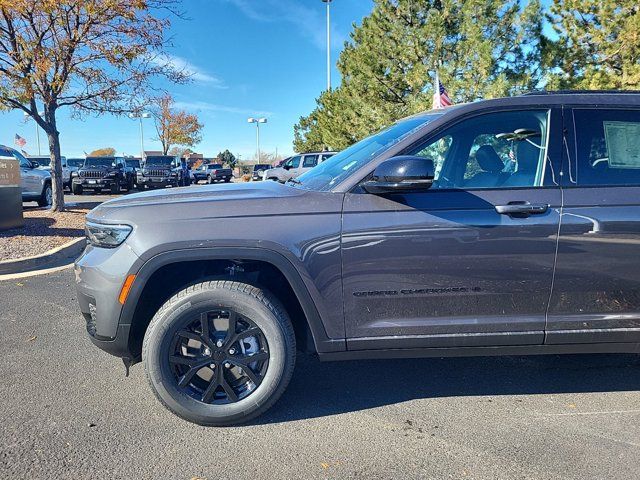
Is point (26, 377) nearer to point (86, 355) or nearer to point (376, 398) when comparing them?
point (86, 355)

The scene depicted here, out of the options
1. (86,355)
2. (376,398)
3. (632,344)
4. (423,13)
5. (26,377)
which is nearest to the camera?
(632,344)

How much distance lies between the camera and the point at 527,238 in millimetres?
2697

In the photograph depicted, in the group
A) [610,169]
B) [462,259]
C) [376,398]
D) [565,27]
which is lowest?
[376,398]

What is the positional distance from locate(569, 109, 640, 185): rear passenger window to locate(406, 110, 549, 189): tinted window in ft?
0.70

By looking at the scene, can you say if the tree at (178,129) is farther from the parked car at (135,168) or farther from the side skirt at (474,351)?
the side skirt at (474,351)

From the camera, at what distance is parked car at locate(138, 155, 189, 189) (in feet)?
79.5

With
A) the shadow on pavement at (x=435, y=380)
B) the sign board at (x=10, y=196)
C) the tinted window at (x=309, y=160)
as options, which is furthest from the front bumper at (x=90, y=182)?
the shadow on pavement at (x=435, y=380)

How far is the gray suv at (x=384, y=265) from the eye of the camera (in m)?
2.67

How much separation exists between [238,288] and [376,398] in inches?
47.7

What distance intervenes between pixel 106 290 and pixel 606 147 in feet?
10.2

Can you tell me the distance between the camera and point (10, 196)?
8.73 meters

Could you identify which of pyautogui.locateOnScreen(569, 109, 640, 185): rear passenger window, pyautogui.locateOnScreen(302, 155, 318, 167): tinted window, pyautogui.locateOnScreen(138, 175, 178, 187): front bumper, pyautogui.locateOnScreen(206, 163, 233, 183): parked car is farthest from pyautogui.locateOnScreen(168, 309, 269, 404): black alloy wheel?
pyautogui.locateOnScreen(206, 163, 233, 183): parked car

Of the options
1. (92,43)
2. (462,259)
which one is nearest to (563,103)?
(462,259)

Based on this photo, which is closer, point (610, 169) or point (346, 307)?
point (346, 307)
